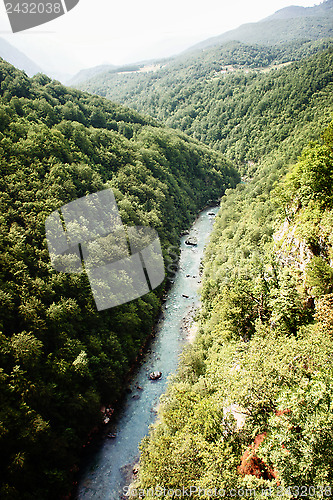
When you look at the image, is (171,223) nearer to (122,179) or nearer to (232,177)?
(122,179)

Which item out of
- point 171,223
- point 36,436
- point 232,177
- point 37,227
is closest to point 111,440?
point 36,436

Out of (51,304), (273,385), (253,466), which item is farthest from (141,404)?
(273,385)

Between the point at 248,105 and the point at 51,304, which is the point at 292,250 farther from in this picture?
the point at 248,105

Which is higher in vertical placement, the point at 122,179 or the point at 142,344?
the point at 122,179

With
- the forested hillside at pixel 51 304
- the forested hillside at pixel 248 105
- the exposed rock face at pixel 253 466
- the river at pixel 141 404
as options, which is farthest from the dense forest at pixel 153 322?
the forested hillside at pixel 248 105

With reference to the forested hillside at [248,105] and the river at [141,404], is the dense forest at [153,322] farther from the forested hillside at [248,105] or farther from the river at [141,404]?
the forested hillside at [248,105]

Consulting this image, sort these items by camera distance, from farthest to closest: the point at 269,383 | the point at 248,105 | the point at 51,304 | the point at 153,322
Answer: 1. the point at 248,105
2. the point at 153,322
3. the point at 51,304
4. the point at 269,383
